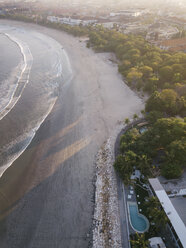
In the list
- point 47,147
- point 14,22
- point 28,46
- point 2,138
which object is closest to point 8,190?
point 47,147

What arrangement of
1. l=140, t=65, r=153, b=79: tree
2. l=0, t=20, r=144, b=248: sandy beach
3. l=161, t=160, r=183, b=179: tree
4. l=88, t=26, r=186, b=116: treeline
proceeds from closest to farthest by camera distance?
l=0, t=20, r=144, b=248: sandy beach, l=161, t=160, r=183, b=179: tree, l=88, t=26, r=186, b=116: treeline, l=140, t=65, r=153, b=79: tree

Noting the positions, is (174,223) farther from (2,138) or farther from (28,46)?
(28,46)

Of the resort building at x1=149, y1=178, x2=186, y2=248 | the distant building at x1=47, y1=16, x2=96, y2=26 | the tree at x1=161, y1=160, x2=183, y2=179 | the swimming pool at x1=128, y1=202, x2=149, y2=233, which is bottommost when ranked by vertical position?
the swimming pool at x1=128, y1=202, x2=149, y2=233

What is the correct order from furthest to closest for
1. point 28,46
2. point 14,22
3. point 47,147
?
1. point 14,22
2. point 28,46
3. point 47,147

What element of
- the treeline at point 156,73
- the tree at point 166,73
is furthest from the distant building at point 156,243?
the tree at point 166,73

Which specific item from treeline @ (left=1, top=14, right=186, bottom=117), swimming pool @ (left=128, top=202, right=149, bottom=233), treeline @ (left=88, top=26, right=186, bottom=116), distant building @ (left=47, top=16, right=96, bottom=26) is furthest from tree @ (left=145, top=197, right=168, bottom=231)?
distant building @ (left=47, top=16, right=96, bottom=26)

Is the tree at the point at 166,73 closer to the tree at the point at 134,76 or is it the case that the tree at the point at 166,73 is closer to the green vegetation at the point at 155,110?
the green vegetation at the point at 155,110

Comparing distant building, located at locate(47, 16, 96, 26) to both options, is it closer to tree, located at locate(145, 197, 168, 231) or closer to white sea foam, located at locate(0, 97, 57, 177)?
white sea foam, located at locate(0, 97, 57, 177)
